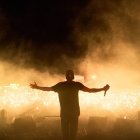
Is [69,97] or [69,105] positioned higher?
[69,97]

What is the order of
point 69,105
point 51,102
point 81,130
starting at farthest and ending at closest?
point 51,102 → point 81,130 → point 69,105

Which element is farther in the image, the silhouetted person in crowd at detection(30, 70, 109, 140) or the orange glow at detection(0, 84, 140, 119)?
the orange glow at detection(0, 84, 140, 119)

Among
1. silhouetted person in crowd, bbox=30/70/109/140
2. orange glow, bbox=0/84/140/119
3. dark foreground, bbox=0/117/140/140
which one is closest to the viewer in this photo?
silhouetted person in crowd, bbox=30/70/109/140

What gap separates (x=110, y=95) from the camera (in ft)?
58.7

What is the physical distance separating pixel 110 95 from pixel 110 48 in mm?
6819

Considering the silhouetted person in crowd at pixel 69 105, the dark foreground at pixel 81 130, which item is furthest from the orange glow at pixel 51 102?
the silhouetted person in crowd at pixel 69 105

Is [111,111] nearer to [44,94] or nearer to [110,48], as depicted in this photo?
[44,94]

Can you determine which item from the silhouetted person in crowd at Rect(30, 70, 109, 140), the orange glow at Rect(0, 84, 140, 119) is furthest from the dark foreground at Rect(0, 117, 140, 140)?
the silhouetted person in crowd at Rect(30, 70, 109, 140)

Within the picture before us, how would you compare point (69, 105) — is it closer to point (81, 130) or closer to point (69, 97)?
point (69, 97)

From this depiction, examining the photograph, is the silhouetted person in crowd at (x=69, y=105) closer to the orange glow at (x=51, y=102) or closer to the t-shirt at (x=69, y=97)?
the t-shirt at (x=69, y=97)

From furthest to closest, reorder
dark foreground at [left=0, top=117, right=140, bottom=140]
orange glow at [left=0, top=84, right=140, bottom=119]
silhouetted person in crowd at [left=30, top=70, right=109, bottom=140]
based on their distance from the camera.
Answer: orange glow at [left=0, top=84, right=140, bottom=119]
dark foreground at [left=0, top=117, right=140, bottom=140]
silhouetted person in crowd at [left=30, top=70, right=109, bottom=140]

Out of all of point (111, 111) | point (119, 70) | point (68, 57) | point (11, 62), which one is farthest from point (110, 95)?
point (68, 57)

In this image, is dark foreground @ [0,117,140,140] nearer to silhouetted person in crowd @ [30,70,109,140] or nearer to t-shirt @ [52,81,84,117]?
silhouetted person in crowd @ [30,70,109,140]

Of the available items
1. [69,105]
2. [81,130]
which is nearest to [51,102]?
[81,130]
